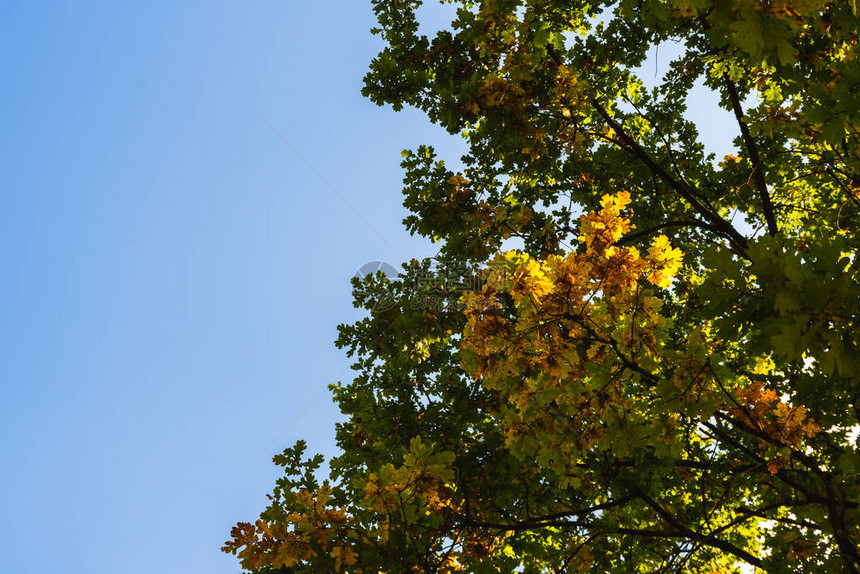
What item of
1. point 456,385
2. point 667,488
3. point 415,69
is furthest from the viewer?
point 415,69

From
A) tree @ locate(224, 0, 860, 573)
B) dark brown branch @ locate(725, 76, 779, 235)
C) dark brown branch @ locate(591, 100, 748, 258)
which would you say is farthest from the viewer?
dark brown branch @ locate(591, 100, 748, 258)

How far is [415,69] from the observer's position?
5902 mm

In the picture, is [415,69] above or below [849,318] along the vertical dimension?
above

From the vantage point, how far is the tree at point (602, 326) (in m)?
2.90

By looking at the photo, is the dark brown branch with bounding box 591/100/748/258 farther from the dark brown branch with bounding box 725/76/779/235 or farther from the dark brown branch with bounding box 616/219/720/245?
the dark brown branch with bounding box 725/76/779/235

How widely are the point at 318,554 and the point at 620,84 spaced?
22.5 feet

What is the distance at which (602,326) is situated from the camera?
3.38 m

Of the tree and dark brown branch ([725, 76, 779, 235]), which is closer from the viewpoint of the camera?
the tree

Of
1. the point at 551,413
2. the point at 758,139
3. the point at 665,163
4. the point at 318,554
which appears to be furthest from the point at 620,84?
the point at 318,554

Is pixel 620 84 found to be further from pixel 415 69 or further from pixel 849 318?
pixel 849 318

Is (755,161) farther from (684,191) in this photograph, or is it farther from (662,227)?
(662,227)

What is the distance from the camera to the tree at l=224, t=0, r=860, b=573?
2898mm

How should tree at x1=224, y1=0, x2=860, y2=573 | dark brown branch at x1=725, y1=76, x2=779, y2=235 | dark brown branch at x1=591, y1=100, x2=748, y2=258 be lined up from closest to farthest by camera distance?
tree at x1=224, y1=0, x2=860, y2=573
dark brown branch at x1=725, y1=76, x2=779, y2=235
dark brown branch at x1=591, y1=100, x2=748, y2=258

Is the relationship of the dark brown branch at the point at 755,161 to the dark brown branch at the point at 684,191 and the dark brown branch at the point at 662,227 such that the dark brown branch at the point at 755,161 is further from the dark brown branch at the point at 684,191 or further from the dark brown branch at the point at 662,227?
the dark brown branch at the point at 662,227
